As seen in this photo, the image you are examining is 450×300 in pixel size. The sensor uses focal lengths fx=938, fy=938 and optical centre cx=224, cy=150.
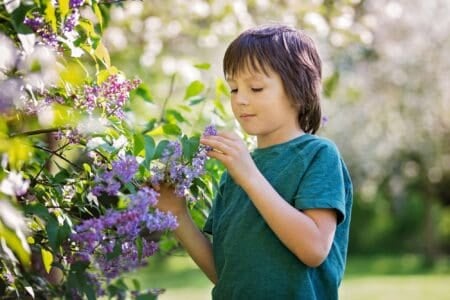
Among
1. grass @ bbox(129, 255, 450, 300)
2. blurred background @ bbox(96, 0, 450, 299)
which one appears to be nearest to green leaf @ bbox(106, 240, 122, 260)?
blurred background @ bbox(96, 0, 450, 299)

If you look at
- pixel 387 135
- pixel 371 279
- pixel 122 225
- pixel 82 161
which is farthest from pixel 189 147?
pixel 387 135

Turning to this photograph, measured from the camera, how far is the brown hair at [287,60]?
248 cm

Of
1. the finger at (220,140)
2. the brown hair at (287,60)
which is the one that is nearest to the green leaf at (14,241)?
the finger at (220,140)

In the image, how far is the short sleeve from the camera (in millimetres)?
2365

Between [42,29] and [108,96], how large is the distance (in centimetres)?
22

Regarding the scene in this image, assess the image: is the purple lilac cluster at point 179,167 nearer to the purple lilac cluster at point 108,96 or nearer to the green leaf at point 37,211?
the purple lilac cluster at point 108,96

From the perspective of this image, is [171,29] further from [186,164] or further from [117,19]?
[186,164]

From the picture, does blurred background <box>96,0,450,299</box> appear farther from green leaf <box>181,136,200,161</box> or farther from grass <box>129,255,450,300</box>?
green leaf <box>181,136,200,161</box>

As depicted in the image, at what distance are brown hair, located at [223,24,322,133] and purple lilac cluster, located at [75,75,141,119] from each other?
Answer: 1.21 feet

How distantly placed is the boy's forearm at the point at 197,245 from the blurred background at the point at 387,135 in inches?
206

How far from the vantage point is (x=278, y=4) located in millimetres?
7012

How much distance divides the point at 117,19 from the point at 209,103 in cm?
403

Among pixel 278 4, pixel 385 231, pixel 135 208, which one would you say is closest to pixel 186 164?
pixel 135 208

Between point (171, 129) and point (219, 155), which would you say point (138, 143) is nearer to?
point (219, 155)
